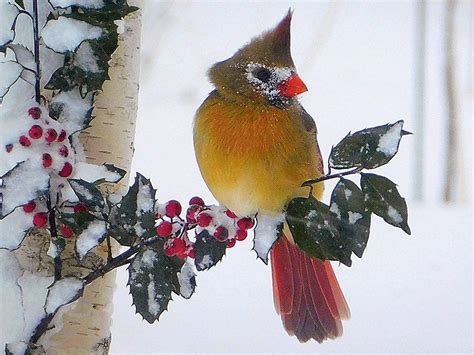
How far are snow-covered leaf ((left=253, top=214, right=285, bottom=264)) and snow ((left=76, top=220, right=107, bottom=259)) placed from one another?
130mm

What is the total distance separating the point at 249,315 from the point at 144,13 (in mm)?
329

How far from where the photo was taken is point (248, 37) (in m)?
0.65

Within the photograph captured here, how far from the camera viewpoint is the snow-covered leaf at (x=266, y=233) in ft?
1.83

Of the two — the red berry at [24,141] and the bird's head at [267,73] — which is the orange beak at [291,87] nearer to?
the bird's head at [267,73]

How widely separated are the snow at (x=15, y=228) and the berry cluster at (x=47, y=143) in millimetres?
49

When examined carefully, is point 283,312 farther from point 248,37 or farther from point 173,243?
point 248,37

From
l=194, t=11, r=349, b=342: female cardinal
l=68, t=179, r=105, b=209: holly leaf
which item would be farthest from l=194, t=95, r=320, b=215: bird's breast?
l=68, t=179, r=105, b=209: holly leaf

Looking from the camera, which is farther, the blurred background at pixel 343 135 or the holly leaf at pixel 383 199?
the blurred background at pixel 343 135

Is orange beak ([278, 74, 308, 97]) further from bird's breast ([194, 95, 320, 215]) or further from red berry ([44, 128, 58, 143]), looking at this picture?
red berry ([44, 128, 58, 143])

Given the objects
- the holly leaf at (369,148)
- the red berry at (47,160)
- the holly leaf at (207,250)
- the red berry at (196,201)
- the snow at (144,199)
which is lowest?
the holly leaf at (207,250)

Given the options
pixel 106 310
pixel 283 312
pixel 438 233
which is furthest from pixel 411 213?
pixel 106 310

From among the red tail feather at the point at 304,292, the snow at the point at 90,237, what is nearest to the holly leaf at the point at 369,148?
the red tail feather at the point at 304,292

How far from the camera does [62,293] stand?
22.6 inches

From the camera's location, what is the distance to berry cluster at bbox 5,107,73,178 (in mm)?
570
